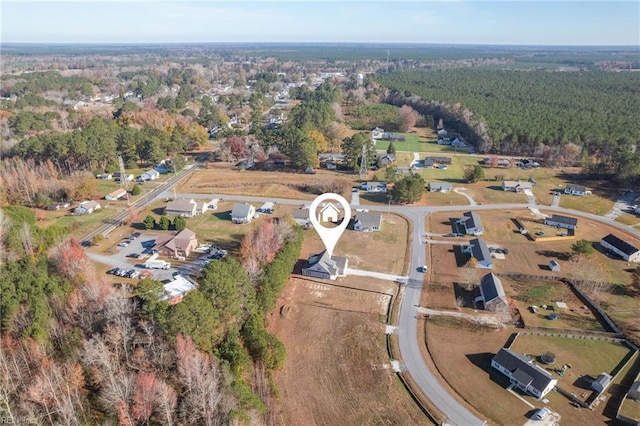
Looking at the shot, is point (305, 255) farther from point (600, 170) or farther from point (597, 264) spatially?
point (600, 170)

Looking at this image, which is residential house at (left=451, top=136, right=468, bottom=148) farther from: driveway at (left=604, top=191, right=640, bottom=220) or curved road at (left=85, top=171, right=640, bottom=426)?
curved road at (left=85, top=171, right=640, bottom=426)

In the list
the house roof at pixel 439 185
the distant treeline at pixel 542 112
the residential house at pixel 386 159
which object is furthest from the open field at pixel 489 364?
the residential house at pixel 386 159

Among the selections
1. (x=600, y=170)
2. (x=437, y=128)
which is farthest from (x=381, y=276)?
(x=437, y=128)

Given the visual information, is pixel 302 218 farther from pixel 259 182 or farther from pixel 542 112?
pixel 542 112

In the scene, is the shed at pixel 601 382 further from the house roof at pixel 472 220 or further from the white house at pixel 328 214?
the white house at pixel 328 214

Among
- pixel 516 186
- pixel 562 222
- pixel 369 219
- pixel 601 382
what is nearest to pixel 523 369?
pixel 601 382

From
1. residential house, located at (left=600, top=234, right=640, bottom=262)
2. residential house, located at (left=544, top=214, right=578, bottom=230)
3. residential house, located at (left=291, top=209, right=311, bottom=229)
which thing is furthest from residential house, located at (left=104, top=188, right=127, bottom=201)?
residential house, located at (left=600, top=234, right=640, bottom=262)
